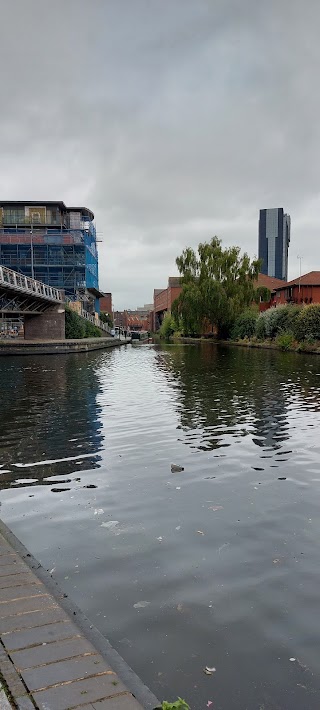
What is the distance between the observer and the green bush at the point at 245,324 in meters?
58.5

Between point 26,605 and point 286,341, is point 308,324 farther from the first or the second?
point 26,605

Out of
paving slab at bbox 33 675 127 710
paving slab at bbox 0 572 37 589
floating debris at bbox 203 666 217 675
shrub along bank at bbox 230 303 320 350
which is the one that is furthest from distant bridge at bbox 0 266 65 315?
paving slab at bbox 33 675 127 710

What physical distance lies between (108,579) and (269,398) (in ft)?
40.9

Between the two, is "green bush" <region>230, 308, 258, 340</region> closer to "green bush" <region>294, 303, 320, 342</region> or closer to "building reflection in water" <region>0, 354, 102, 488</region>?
"green bush" <region>294, 303, 320, 342</region>

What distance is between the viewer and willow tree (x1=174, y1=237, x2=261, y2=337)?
59.1m

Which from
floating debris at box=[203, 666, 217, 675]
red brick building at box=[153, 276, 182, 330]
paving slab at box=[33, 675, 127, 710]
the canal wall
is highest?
red brick building at box=[153, 276, 182, 330]

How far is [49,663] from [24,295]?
125 ft

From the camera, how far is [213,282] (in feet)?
192

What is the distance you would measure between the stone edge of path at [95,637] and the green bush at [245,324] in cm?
5410

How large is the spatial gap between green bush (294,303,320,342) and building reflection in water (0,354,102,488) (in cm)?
2787

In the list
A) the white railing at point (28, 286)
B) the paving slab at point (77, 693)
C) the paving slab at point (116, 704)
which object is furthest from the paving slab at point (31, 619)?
the white railing at point (28, 286)

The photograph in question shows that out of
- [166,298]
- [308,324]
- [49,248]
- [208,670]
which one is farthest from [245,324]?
[166,298]

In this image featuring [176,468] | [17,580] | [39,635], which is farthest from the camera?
[176,468]

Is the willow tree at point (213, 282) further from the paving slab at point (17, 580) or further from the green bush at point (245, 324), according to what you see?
the paving slab at point (17, 580)
